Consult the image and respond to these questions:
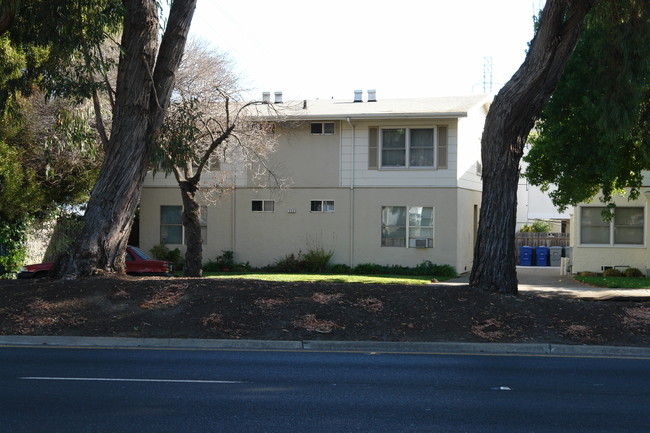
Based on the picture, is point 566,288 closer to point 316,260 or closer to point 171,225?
point 316,260

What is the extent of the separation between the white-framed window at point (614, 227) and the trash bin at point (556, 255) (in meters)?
10.1

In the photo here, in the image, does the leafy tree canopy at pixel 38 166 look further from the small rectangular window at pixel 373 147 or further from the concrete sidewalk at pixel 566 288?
the concrete sidewalk at pixel 566 288

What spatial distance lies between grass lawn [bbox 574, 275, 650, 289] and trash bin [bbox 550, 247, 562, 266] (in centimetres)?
1262

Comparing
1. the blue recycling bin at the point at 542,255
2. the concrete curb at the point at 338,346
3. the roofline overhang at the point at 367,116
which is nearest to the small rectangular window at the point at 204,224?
the roofline overhang at the point at 367,116

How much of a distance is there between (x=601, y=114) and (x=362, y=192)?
13147 millimetres

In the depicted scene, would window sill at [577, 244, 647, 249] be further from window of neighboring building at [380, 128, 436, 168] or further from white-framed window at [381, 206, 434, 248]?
window of neighboring building at [380, 128, 436, 168]

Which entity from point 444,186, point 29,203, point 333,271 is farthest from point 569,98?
point 29,203

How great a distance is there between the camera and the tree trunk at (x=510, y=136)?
1434cm

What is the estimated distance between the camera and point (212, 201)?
27.8 m

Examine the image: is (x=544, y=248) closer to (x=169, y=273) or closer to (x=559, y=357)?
(x=169, y=273)

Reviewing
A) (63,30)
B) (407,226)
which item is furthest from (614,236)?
(63,30)

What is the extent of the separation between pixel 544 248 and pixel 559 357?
2941 cm

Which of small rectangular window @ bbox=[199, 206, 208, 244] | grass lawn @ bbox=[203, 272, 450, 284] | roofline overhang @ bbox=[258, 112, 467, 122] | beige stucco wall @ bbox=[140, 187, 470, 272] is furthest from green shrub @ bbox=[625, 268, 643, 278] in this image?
small rectangular window @ bbox=[199, 206, 208, 244]

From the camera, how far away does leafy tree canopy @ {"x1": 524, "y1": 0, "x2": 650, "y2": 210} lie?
630 inches
